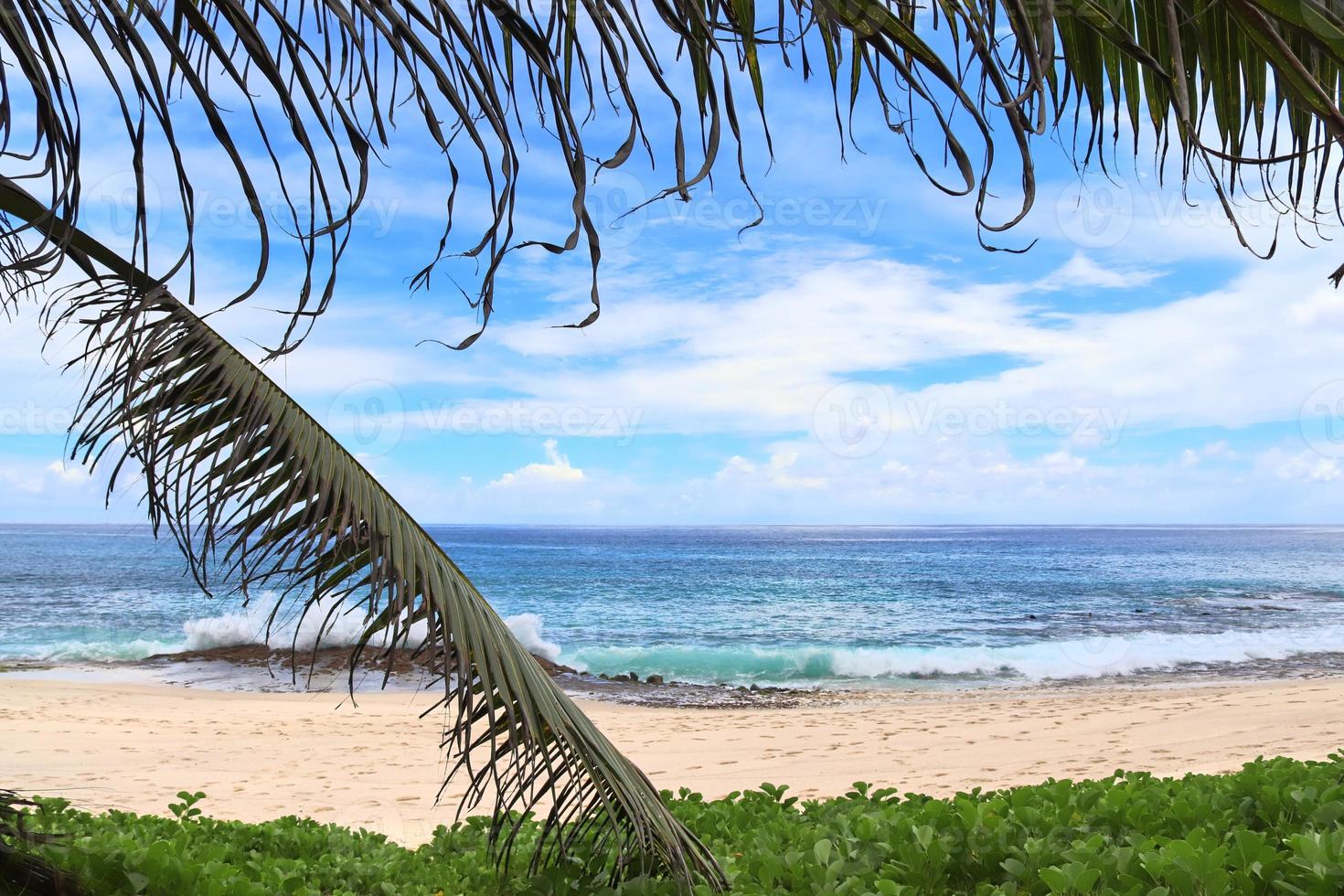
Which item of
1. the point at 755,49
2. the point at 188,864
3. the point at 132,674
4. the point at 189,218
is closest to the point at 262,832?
the point at 188,864

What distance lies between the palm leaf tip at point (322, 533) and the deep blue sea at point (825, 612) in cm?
518

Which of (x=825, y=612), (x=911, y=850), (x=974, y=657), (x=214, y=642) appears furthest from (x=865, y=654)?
(x=911, y=850)

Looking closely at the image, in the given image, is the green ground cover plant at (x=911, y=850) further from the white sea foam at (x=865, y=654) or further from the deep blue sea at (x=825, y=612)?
the white sea foam at (x=865, y=654)

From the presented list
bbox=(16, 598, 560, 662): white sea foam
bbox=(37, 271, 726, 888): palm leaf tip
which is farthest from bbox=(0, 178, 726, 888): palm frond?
bbox=(16, 598, 560, 662): white sea foam

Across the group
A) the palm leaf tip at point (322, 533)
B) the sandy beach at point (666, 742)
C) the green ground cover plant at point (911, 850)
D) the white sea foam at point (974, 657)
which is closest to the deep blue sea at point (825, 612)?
the white sea foam at point (974, 657)

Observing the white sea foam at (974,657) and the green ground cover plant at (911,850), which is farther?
the white sea foam at (974,657)

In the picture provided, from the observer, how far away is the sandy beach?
28.1 ft

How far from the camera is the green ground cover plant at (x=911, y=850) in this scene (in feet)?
6.75

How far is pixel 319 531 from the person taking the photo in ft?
8.20

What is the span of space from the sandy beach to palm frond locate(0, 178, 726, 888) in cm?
483

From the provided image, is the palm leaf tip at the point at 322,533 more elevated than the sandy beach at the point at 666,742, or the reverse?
the palm leaf tip at the point at 322,533

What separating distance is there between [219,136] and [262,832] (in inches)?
163

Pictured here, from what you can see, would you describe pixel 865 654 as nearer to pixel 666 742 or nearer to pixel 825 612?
pixel 666 742

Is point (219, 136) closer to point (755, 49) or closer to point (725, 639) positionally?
point (755, 49)
